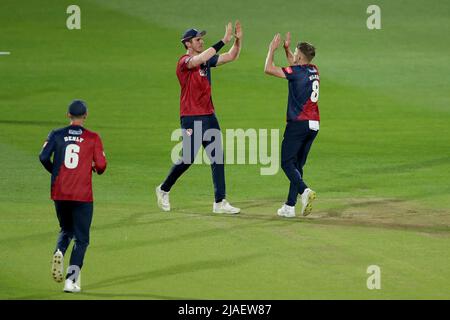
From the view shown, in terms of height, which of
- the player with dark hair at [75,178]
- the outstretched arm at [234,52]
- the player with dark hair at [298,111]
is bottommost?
the player with dark hair at [75,178]

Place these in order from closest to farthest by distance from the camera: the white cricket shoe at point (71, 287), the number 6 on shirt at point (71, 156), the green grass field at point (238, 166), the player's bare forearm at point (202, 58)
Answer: the white cricket shoe at point (71, 287) → the number 6 on shirt at point (71, 156) → the green grass field at point (238, 166) → the player's bare forearm at point (202, 58)

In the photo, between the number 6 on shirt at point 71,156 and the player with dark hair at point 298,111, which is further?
the player with dark hair at point 298,111

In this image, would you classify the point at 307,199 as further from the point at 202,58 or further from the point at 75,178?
the point at 75,178

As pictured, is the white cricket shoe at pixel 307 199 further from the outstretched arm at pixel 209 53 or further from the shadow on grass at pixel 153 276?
the outstretched arm at pixel 209 53

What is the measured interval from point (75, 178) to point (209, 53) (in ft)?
11.5

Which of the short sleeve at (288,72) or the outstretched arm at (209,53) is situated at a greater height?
the outstretched arm at (209,53)

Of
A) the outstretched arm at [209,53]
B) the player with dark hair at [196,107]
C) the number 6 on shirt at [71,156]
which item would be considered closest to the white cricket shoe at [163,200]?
the player with dark hair at [196,107]

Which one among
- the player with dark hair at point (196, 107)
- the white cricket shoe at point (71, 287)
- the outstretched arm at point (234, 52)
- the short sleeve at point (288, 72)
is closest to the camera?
the white cricket shoe at point (71, 287)

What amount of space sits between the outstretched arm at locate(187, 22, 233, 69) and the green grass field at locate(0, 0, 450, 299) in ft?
6.14

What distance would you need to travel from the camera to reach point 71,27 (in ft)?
107

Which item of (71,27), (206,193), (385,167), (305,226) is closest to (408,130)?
(385,167)

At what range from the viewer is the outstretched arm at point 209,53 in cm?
1412

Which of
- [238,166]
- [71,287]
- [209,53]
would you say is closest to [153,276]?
[71,287]

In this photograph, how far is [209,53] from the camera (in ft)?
46.4
